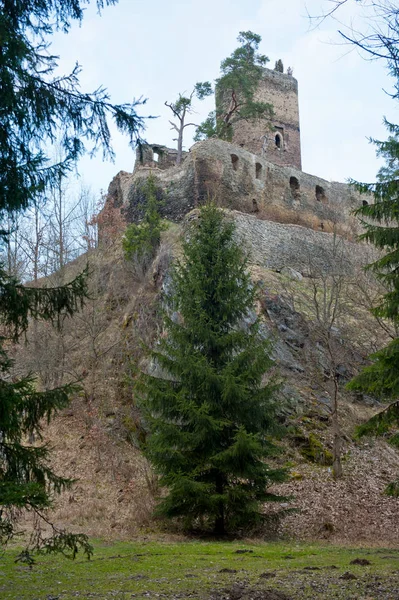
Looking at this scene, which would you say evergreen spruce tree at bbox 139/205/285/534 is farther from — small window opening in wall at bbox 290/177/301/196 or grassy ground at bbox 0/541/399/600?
small window opening in wall at bbox 290/177/301/196

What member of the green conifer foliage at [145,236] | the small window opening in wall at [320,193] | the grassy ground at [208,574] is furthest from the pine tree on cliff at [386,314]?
the small window opening in wall at [320,193]

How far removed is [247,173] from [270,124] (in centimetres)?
785

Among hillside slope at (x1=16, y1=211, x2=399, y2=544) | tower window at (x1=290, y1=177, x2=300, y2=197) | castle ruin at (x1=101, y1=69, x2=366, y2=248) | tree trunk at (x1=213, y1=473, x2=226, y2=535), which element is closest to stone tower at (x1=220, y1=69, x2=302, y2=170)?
castle ruin at (x1=101, y1=69, x2=366, y2=248)

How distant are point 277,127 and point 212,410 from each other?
27885mm

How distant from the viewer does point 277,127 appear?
123 feet

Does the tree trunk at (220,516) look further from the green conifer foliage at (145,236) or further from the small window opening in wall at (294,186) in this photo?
the small window opening in wall at (294,186)

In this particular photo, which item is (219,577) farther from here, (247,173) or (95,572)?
(247,173)

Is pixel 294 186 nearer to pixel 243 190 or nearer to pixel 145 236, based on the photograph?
pixel 243 190

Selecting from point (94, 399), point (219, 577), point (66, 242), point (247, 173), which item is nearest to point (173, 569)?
point (219, 577)

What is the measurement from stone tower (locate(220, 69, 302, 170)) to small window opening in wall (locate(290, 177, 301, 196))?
17.8 ft

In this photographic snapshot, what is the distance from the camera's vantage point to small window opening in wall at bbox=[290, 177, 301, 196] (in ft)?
99.0

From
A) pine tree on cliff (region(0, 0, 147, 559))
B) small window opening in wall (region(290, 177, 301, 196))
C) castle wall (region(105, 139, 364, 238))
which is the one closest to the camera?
pine tree on cliff (region(0, 0, 147, 559))

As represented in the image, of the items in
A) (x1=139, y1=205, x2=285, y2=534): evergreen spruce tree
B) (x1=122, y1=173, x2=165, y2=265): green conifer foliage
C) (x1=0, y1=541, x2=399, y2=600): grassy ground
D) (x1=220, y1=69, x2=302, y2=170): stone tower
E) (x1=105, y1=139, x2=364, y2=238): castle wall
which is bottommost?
(x1=0, y1=541, x2=399, y2=600): grassy ground

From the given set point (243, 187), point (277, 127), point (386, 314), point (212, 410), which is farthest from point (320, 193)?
point (386, 314)
